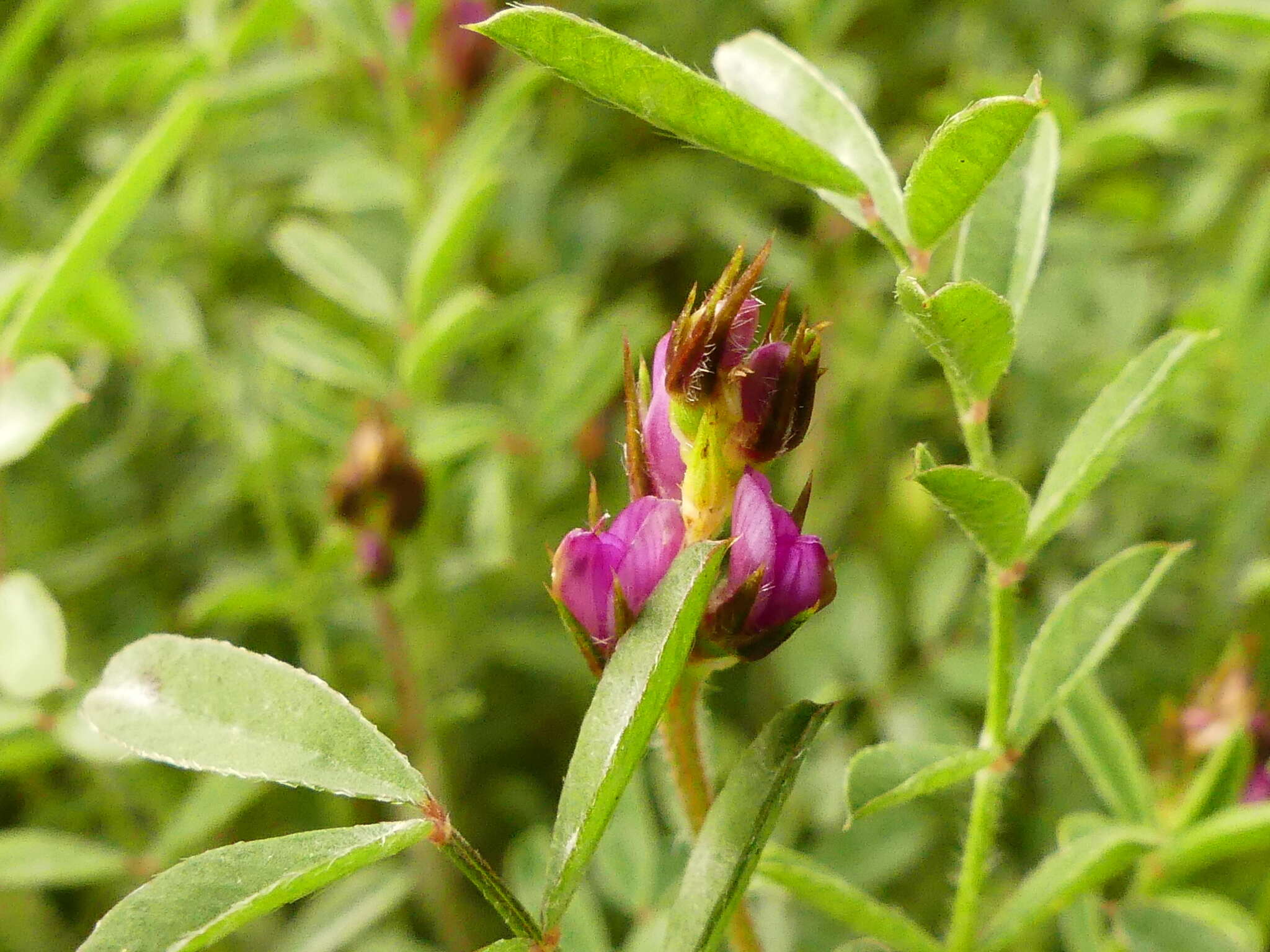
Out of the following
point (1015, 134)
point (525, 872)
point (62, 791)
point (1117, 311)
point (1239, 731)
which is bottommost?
point (62, 791)

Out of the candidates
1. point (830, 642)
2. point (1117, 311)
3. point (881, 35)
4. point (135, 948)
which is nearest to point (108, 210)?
point (135, 948)

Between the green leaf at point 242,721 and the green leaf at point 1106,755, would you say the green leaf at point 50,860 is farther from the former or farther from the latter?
the green leaf at point 1106,755

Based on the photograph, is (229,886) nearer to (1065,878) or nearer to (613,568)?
(613,568)

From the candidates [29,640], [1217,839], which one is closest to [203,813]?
[29,640]

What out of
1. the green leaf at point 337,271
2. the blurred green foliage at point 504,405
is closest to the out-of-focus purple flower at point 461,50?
the blurred green foliage at point 504,405

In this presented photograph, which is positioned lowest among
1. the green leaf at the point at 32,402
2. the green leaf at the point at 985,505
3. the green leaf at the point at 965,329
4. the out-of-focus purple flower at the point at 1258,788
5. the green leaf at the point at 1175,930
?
the out-of-focus purple flower at the point at 1258,788

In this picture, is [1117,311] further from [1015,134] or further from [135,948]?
[135,948]
